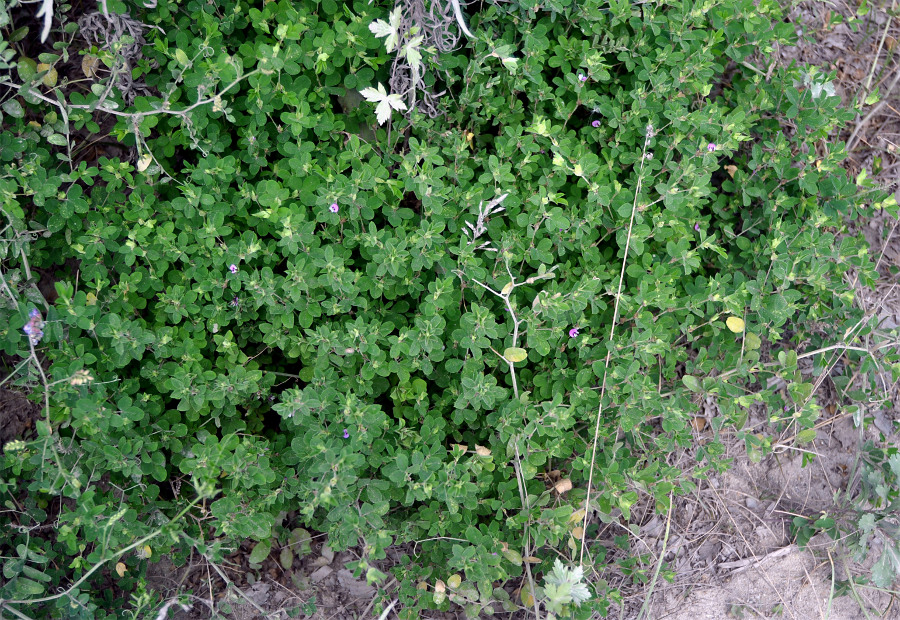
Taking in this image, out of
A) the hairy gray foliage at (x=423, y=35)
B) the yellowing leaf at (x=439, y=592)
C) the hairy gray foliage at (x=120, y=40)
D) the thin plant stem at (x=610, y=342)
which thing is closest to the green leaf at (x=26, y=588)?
the yellowing leaf at (x=439, y=592)

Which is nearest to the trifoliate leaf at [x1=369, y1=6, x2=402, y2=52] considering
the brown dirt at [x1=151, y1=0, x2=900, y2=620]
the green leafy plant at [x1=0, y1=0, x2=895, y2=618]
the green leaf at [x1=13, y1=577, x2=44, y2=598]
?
the green leafy plant at [x1=0, y1=0, x2=895, y2=618]

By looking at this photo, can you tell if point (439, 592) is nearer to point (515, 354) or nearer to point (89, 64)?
point (515, 354)

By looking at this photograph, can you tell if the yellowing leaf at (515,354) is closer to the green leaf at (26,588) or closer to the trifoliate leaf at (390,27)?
the trifoliate leaf at (390,27)

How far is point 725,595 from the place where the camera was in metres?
3.42

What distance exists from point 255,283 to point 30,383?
41.9 inches

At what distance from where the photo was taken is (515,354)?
112 inches

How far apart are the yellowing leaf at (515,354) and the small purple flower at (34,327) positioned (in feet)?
6.24

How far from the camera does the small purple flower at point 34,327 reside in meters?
2.67

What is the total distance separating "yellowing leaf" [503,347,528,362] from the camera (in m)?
2.83

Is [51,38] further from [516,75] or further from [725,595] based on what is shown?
[725,595]

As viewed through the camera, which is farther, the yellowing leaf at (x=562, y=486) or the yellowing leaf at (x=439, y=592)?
the yellowing leaf at (x=562, y=486)

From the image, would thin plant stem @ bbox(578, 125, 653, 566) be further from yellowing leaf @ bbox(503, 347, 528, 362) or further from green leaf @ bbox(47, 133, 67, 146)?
green leaf @ bbox(47, 133, 67, 146)

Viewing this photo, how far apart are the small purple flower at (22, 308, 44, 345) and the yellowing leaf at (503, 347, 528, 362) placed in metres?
1.90

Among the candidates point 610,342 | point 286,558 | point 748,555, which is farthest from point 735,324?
point 286,558
